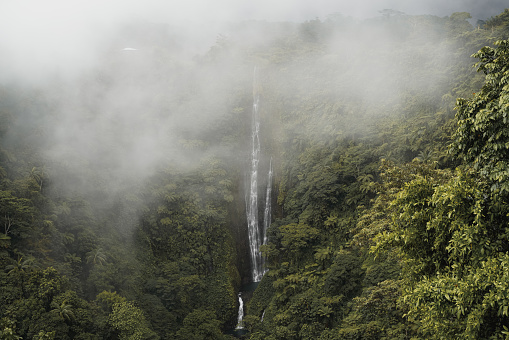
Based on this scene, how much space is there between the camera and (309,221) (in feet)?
80.2

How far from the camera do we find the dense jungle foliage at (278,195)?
257 inches

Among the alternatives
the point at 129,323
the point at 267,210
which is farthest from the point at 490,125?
the point at 267,210

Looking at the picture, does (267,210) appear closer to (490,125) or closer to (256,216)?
(256,216)

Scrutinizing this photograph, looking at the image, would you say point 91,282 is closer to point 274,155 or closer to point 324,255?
point 324,255

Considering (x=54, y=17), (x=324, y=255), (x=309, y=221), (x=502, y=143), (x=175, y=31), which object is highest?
(x=175, y=31)

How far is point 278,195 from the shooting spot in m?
30.7

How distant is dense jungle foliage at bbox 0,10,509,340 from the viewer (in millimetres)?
6539

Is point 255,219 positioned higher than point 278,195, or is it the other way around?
point 278,195

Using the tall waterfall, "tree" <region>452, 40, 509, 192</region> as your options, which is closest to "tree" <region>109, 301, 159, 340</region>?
the tall waterfall

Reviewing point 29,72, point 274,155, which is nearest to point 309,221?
point 274,155

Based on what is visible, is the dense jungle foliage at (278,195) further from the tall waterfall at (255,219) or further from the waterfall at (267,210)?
the tall waterfall at (255,219)

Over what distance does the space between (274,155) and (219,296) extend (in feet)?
49.6

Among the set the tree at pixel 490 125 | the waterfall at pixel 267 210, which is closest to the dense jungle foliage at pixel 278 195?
the tree at pixel 490 125

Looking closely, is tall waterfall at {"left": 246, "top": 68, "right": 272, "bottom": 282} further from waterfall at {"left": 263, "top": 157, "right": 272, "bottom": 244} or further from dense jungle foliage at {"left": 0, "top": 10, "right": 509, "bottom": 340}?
dense jungle foliage at {"left": 0, "top": 10, "right": 509, "bottom": 340}
